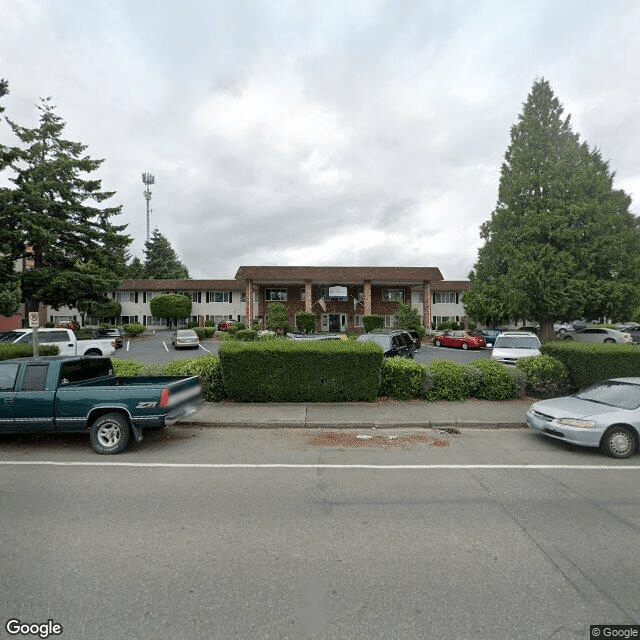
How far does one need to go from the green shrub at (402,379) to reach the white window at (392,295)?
107ft

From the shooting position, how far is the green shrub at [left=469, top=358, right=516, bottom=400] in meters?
10.3

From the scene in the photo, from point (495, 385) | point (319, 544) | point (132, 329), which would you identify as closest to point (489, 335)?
point (495, 385)

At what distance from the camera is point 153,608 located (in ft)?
9.02

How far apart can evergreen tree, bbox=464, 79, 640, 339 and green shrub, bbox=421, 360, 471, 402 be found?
44.1 feet

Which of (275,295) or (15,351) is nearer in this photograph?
(15,351)

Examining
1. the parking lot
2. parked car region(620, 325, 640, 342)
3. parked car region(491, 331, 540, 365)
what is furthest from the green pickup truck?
parked car region(620, 325, 640, 342)

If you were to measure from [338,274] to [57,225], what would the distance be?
23.7m

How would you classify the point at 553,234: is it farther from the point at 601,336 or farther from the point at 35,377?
the point at 35,377

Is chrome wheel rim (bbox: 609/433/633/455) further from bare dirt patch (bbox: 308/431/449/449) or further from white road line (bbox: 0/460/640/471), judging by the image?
bare dirt patch (bbox: 308/431/449/449)

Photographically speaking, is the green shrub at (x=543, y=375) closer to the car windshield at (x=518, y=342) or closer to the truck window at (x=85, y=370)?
the car windshield at (x=518, y=342)

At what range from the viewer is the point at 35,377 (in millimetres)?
6574

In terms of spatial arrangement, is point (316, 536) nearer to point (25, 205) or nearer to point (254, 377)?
point (254, 377)

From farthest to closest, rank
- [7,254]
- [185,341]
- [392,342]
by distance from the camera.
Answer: [185,341], [7,254], [392,342]

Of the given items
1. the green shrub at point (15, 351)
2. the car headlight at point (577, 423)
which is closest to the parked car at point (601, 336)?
the car headlight at point (577, 423)
